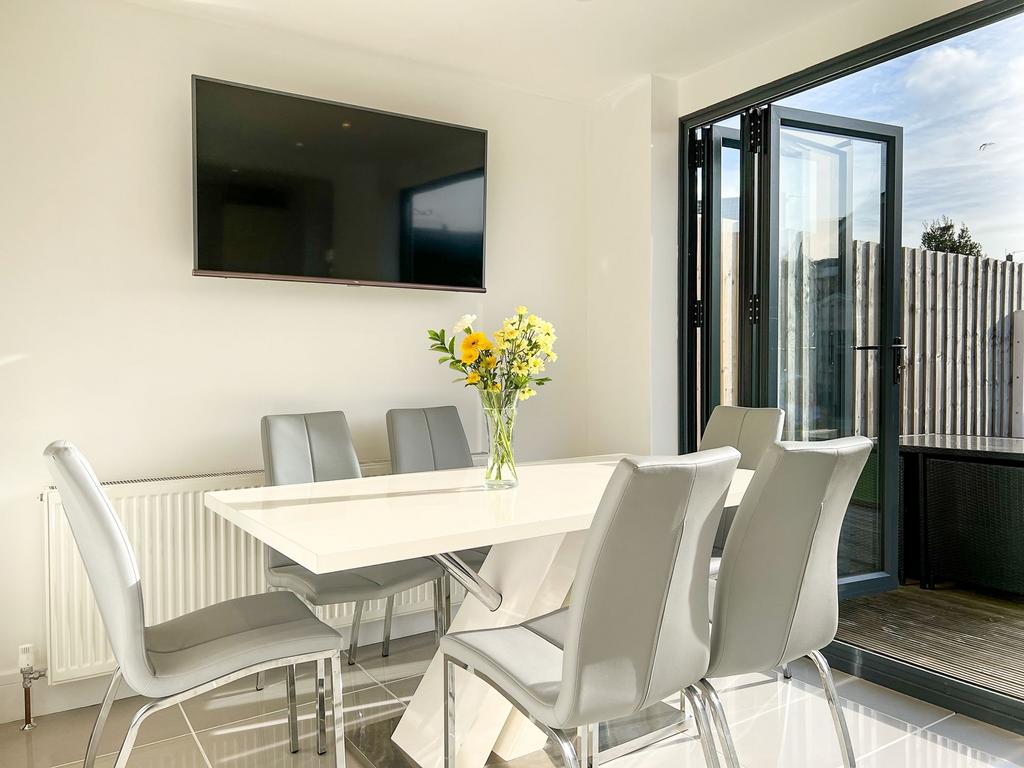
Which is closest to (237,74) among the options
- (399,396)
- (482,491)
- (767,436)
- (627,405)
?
(399,396)

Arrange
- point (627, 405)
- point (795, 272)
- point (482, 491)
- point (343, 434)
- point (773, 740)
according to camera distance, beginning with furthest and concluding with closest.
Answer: point (627, 405) → point (795, 272) → point (343, 434) → point (773, 740) → point (482, 491)

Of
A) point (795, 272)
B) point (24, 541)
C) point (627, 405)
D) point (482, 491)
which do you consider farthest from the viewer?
point (627, 405)

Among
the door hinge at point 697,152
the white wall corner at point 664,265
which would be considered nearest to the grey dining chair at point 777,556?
the white wall corner at point 664,265

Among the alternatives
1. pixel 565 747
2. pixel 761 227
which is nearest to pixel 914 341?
pixel 761 227

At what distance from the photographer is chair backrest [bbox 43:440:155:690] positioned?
167 centimetres

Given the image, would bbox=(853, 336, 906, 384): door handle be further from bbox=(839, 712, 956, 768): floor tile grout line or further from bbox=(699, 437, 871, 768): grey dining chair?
bbox=(699, 437, 871, 768): grey dining chair

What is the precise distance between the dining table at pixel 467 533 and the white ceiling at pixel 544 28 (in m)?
1.90

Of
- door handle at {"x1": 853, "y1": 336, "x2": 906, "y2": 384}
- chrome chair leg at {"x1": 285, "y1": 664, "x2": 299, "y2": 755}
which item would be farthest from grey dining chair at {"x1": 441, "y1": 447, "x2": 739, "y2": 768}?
door handle at {"x1": 853, "y1": 336, "x2": 906, "y2": 384}

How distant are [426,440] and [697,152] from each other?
80.5 inches

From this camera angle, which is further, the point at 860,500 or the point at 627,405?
the point at 627,405

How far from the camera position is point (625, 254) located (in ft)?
→ 13.0

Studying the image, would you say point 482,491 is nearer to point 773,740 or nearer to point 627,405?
point 773,740

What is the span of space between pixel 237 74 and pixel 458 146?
1.02m

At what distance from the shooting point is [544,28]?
3.25 meters
